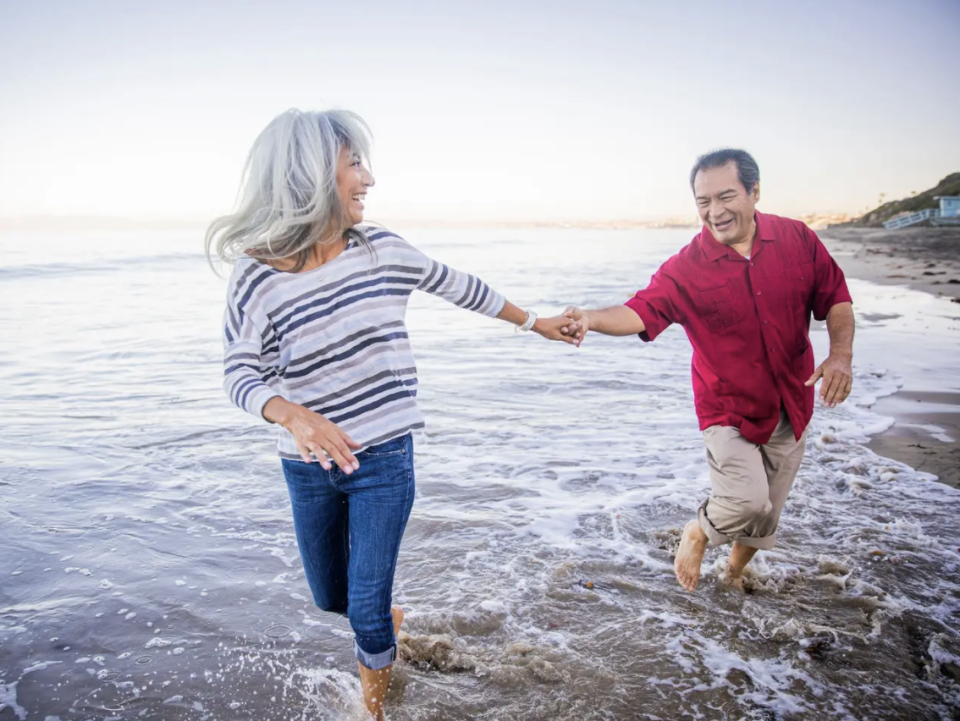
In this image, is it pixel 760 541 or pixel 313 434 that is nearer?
pixel 313 434

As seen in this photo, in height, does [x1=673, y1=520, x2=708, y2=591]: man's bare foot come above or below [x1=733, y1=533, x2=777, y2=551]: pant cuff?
below

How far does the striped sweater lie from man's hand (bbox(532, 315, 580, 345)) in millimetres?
1039

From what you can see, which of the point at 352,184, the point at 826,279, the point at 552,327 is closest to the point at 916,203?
the point at 826,279

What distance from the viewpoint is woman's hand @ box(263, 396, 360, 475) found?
237cm

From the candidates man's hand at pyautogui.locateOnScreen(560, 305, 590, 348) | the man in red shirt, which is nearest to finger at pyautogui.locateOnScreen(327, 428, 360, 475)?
man's hand at pyautogui.locateOnScreen(560, 305, 590, 348)

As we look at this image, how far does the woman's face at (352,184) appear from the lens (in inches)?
107

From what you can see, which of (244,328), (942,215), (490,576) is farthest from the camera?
(942,215)

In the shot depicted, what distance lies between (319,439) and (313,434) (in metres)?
0.03

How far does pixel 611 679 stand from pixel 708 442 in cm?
138

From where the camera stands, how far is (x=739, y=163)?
152 inches

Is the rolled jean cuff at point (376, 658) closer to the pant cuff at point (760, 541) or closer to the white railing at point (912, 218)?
the pant cuff at point (760, 541)

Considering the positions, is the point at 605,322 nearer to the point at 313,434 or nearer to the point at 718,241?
the point at 718,241

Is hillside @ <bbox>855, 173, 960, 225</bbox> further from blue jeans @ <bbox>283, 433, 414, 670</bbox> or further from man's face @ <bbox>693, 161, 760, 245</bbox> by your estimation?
blue jeans @ <bbox>283, 433, 414, 670</bbox>

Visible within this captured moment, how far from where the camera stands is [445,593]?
420 centimetres
